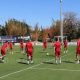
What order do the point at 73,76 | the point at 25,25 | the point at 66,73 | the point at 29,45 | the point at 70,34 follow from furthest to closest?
the point at 25,25 → the point at 70,34 → the point at 29,45 → the point at 66,73 → the point at 73,76

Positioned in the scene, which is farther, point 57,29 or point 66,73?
point 57,29

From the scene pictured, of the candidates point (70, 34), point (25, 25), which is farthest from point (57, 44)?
point (25, 25)

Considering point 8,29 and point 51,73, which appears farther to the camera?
point 8,29

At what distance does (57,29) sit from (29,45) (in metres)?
97.2

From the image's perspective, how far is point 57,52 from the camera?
87.6ft

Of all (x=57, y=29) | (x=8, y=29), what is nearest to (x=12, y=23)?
(x=8, y=29)

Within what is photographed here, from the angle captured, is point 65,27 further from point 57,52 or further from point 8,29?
point 57,52

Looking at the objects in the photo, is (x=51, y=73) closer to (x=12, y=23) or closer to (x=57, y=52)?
(x=57, y=52)

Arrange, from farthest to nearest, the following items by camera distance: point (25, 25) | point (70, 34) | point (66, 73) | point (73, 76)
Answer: point (25, 25) → point (70, 34) → point (66, 73) → point (73, 76)

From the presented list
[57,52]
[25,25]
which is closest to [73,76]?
[57,52]

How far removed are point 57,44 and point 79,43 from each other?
1622 millimetres

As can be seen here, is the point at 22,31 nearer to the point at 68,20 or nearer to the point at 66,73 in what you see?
the point at 68,20

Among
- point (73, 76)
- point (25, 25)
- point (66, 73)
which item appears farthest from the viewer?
point (25, 25)

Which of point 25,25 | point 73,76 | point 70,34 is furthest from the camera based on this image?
point 25,25
